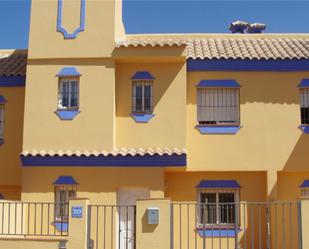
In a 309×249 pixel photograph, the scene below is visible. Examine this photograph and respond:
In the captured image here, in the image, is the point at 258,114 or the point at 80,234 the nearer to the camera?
the point at 80,234

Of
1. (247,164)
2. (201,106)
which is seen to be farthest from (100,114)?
(247,164)

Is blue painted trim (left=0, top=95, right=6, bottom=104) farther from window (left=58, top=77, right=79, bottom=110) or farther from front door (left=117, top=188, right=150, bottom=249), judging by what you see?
front door (left=117, top=188, right=150, bottom=249)

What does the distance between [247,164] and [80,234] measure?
7068 mm

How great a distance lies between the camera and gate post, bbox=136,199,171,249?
12.4 meters

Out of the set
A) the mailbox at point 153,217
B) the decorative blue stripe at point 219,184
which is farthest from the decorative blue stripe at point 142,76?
the mailbox at point 153,217

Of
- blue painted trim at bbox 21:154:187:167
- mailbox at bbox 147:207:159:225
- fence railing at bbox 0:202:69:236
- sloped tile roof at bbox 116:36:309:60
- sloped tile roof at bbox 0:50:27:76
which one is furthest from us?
sloped tile roof at bbox 0:50:27:76

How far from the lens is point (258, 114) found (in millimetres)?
17812

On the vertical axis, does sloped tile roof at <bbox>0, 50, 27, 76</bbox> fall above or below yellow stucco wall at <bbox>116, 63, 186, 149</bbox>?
above

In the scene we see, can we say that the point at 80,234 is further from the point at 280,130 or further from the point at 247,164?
the point at 280,130

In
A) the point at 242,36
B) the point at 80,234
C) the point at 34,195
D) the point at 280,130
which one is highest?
the point at 242,36

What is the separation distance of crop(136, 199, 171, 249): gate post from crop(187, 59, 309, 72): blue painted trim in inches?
270

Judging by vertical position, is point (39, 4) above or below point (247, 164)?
above

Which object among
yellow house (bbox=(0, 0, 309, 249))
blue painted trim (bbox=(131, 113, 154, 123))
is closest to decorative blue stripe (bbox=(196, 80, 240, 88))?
yellow house (bbox=(0, 0, 309, 249))

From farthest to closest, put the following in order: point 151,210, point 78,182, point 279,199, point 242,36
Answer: point 242,36 < point 279,199 < point 78,182 < point 151,210
